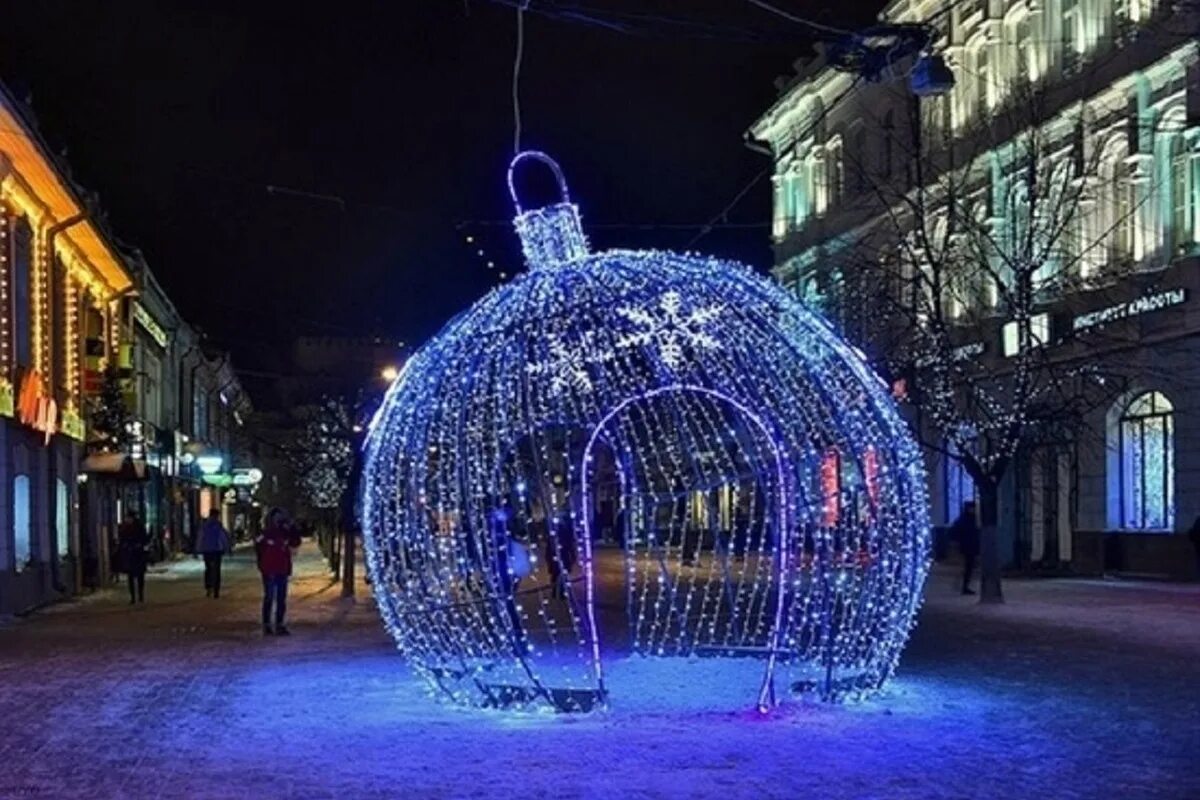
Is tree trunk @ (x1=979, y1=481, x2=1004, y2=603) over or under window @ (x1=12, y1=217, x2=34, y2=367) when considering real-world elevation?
under

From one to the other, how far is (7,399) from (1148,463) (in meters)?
20.1

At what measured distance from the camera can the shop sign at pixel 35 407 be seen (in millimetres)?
24203

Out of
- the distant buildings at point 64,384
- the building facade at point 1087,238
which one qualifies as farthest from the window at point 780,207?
the distant buildings at point 64,384

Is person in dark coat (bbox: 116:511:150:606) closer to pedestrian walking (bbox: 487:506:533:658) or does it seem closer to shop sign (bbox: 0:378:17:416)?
shop sign (bbox: 0:378:17:416)

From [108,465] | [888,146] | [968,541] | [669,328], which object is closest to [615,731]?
[669,328]

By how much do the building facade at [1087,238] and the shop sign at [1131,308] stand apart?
41 millimetres

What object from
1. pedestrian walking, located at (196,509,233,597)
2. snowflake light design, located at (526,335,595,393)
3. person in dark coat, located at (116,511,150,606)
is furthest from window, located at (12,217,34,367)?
snowflake light design, located at (526,335,595,393)

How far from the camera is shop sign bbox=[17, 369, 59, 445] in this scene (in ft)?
79.4

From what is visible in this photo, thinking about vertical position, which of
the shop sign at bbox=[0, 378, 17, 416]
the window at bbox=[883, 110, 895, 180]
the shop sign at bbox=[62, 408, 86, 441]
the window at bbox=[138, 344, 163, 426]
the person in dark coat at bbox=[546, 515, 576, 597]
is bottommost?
the person in dark coat at bbox=[546, 515, 576, 597]

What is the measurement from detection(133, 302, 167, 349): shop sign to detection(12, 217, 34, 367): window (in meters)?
16.3

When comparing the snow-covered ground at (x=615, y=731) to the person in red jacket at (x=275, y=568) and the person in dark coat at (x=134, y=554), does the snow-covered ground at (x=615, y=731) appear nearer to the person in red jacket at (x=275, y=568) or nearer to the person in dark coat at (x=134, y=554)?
the person in red jacket at (x=275, y=568)

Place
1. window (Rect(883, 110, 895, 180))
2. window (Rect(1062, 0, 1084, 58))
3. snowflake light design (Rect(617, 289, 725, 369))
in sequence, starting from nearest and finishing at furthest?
1. snowflake light design (Rect(617, 289, 725, 369))
2. window (Rect(1062, 0, 1084, 58))
3. window (Rect(883, 110, 895, 180))

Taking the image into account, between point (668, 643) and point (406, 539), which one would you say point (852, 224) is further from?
point (406, 539)

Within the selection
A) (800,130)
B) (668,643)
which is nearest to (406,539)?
(668,643)
